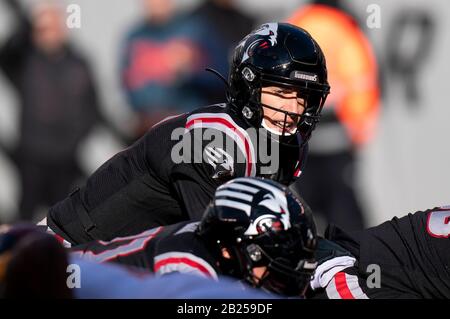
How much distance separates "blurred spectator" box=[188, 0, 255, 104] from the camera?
7.41 m

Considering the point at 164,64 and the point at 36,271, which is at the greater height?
the point at 36,271

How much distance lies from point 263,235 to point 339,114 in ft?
12.8

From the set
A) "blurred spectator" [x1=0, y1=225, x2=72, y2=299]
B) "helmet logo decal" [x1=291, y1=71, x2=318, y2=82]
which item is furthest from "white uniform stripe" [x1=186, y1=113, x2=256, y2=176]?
"blurred spectator" [x1=0, y1=225, x2=72, y2=299]

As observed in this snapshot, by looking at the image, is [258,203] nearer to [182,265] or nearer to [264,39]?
[182,265]

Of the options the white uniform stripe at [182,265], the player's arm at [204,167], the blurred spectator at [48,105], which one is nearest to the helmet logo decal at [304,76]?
the player's arm at [204,167]

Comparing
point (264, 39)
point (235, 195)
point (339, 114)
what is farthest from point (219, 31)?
point (235, 195)

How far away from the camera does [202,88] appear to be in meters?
Answer: 7.46

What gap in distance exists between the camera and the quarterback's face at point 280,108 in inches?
166

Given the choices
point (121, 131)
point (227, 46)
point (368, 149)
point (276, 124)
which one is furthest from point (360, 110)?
point (276, 124)

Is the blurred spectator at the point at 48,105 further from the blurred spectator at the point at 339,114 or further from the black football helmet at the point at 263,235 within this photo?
the black football helmet at the point at 263,235

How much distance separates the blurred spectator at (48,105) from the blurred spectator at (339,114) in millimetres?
1642

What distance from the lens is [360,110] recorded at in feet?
24.1

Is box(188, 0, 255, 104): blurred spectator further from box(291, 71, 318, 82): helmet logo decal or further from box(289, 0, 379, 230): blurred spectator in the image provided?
box(291, 71, 318, 82): helmet logo decal
